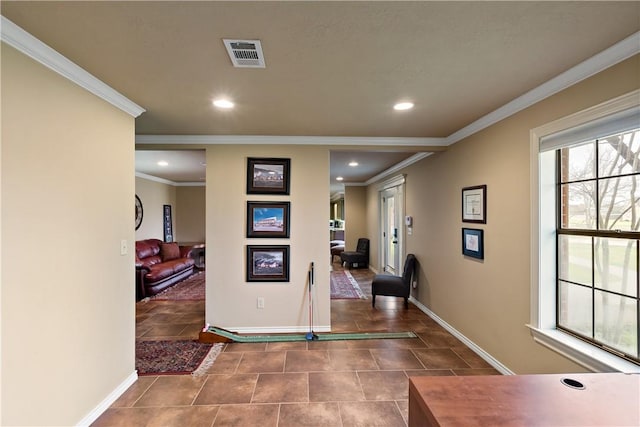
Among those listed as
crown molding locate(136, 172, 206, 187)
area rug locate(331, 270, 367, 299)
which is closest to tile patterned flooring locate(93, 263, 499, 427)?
area rug locate(331, 270, 367, 299)

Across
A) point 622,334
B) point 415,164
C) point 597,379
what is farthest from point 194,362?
point 415,164

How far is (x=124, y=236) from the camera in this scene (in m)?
2.38

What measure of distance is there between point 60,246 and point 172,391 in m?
1.47

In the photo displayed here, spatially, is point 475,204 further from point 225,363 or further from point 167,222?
point 167,222

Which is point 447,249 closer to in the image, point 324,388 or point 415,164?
point 415,164

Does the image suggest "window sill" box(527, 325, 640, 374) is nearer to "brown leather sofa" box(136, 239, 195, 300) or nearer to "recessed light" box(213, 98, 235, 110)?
"recessed light" box(213, 98, 235, 110)

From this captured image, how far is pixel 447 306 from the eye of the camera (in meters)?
3.64

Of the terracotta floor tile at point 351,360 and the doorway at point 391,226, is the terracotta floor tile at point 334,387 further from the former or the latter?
the doorway at point 391,226

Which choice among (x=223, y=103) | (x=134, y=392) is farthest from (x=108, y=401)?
(x=223, y=103)

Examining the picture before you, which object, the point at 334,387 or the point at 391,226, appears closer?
the point at 334,387

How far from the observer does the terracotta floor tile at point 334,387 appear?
2.27 meters

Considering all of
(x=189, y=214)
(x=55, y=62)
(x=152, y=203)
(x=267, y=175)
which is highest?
(x=55, y=62)

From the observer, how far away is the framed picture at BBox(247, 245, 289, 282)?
353cm

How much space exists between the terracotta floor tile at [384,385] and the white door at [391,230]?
3.53 metres
